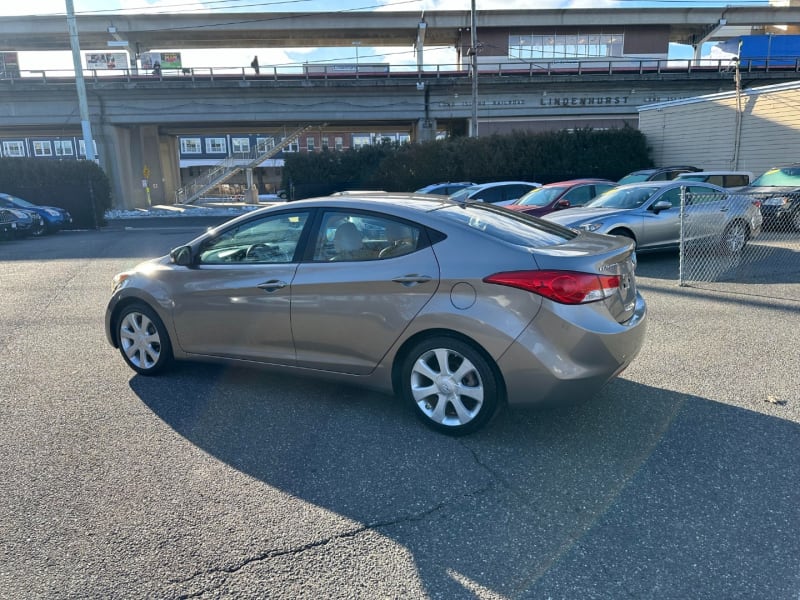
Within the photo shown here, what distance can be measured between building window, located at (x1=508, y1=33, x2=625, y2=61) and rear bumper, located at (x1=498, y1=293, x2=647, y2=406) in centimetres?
4515

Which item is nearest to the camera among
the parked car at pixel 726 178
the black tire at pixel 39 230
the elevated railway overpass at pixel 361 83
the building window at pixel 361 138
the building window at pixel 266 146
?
the parked car at pixel 726 178

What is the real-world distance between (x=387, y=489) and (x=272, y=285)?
1812 millimetres

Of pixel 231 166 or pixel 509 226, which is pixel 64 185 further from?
pixel 509 226

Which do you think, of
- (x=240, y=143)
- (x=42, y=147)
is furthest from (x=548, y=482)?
(x=42, y=147)

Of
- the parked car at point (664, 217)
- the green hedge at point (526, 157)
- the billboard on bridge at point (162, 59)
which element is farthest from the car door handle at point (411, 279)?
the billboard on bridge at point (162, 59)

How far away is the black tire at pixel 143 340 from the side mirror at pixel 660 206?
853 cm

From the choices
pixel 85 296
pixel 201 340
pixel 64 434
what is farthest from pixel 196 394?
pixel 85 296

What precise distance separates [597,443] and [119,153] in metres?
43.0

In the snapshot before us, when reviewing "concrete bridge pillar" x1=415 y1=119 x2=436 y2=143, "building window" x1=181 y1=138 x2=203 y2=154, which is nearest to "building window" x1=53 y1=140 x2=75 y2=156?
"building window" x1=181 y1=138 x2=203 y2=154

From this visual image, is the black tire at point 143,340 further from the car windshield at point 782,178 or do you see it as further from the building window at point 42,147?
the building window at point 42,147

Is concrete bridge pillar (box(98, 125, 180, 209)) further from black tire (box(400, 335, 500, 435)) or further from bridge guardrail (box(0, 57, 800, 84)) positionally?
black tire (box(400, 335, 500, 435))

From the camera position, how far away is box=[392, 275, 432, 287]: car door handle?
3.79 m

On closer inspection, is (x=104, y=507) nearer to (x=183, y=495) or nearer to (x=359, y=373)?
A: (x=183, y=495)

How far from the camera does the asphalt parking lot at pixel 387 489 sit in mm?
2584
